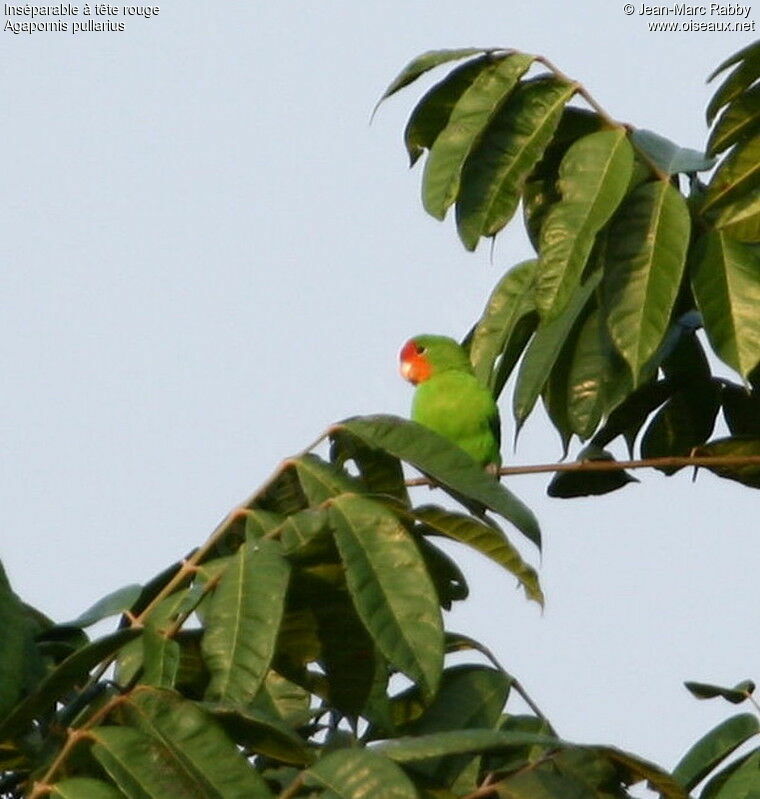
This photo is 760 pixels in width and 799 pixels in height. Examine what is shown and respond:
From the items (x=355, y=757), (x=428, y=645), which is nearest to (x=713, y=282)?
(x=428, y=645)

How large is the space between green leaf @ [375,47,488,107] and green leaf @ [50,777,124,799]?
3.94 ft

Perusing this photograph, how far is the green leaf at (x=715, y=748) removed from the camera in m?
2.28

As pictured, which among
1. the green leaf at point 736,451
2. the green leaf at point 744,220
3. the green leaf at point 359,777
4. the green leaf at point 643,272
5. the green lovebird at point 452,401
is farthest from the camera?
the green lovebird at point 452,401

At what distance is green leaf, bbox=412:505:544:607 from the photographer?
210 cm

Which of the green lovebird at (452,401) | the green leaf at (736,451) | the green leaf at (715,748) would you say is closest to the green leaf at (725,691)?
the green leaf at (715,748)

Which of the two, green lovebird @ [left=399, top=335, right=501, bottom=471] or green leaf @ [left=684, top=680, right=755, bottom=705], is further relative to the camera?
green lovebird @ [left=399, top=335, right=501, bottom=471]

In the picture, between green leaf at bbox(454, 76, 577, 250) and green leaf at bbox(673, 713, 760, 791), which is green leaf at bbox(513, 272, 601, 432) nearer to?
green leaf at bbox(454, 76, 577, 250)

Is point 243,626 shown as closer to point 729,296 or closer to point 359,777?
point 359,777

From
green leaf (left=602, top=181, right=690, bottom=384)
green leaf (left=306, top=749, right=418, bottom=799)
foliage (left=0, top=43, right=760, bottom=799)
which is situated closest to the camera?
green leaf (left=306, top=749, right=418, bottom=799)

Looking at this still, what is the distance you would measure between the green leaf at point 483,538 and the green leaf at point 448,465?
0.03 m

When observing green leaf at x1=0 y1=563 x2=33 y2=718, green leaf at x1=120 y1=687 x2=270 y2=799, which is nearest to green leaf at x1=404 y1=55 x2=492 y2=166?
green leaf at x1=0 y1=563 x2=33 y2=718

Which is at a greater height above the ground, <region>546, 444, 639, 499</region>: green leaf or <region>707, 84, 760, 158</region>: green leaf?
<region>707, 84, 760, 158</region>: green leaf

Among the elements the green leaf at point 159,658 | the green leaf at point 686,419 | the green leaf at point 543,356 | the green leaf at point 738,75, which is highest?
the green leaf at point 738,75

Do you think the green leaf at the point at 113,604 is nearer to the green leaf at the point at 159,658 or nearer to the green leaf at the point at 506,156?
the green leaf at the point at 159,658
